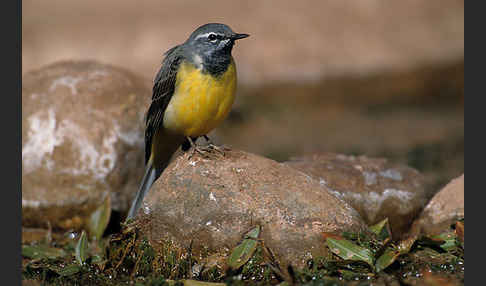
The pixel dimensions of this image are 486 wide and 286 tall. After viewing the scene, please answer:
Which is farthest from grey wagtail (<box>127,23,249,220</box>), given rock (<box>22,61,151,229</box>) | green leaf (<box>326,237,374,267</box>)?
green leaf (<box>326,237,374,267</box>)

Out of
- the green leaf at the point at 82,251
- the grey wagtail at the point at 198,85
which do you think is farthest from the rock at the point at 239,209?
the green leaf at the point at 82,251

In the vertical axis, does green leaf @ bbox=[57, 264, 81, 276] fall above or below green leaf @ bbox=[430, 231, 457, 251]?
below

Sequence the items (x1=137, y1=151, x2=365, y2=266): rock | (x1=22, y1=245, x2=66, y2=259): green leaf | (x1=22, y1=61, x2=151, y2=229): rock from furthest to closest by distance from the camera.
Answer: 1. (x1=22, y1=61, x2=151, y2=229): rock
2. (x1=22, y1=245, x2=66, y2=259): green leaf
3. (x1=137, y1=151, x2=365, y2=266): rock

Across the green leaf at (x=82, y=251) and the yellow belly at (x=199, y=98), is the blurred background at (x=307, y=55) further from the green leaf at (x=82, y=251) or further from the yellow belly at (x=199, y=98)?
the green leaf at (x=82, y=251)

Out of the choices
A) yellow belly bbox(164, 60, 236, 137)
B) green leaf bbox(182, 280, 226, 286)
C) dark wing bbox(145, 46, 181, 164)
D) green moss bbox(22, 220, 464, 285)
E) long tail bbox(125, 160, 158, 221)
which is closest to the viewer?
green leaf bbox(182, 280, 226, 286)

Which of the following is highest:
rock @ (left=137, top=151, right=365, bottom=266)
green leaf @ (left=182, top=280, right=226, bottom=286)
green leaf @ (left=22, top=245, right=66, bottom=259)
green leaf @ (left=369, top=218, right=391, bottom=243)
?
rock @ (left=137, top=151, right=365, bottom=266)

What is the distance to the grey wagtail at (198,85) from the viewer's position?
643 cm

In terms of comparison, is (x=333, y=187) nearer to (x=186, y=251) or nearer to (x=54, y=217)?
(x=186, y=251)

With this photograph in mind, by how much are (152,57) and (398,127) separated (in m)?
5.98

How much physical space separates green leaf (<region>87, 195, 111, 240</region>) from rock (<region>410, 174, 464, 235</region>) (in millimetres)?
3604

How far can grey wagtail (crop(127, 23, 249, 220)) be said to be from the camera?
21.1 ft

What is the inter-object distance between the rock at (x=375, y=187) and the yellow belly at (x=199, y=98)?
4.71 ft

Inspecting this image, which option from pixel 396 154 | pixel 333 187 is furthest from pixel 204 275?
pixel 396 154

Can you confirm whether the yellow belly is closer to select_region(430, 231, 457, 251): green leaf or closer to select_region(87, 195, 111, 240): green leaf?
select_region(87, 195, 111, 240): green leaf
